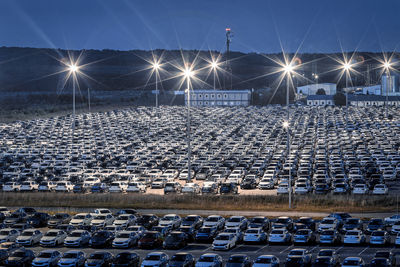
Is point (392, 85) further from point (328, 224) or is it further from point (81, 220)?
point (81, 220)

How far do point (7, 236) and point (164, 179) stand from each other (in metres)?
19.6

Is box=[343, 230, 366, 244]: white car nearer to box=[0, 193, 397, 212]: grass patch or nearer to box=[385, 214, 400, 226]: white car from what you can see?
box=[385, 214, 400, 226]: white car

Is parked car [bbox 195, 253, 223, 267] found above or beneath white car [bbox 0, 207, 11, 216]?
beneath

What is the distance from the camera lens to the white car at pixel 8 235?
28362mm

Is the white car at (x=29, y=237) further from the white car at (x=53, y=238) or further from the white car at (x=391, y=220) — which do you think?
the white car at (x=391, y=220)

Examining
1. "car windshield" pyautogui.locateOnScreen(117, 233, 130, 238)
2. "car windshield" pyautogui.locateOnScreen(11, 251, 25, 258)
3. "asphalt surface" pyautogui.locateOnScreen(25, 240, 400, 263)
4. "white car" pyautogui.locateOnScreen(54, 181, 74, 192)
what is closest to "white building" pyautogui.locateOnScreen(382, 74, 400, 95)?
"white car" pyautogui.locateOnScreen(54, 181, 74, 192)

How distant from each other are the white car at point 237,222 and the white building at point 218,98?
89.6 meters

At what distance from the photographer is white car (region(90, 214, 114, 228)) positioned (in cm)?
3162

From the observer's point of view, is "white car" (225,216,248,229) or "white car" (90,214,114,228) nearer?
"white car" (225,216,248,229)

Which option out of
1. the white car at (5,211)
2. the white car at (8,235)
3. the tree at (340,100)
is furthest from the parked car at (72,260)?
the tree at (340,100)

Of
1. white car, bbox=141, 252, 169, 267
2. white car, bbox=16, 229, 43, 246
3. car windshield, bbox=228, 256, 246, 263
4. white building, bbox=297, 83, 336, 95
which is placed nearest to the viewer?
car windshield, bbox=228, 256, 246, 263

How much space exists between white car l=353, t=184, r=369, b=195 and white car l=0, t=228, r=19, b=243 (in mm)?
22949

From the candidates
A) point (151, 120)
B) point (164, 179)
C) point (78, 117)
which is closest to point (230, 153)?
point (164, 179)

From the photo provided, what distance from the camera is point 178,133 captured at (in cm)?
7456
